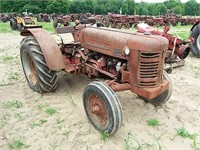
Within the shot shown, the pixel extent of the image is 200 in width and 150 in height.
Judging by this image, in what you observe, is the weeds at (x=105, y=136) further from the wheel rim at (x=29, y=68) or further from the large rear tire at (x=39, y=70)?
the wheel rim at (x=29, y=68)

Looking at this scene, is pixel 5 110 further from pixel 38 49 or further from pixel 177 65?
pixel 177 65

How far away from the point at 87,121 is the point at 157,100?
1.27m

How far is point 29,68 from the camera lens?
5996 mm

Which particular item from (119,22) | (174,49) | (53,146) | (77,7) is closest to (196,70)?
(174,49)

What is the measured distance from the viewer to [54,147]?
148 inches

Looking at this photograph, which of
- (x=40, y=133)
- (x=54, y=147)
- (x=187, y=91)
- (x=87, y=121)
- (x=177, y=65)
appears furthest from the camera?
(x=177, y=65)

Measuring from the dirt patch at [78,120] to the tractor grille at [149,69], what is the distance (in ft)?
2.47

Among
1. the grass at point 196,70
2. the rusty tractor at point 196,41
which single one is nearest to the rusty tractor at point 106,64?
the grass at point 196,70

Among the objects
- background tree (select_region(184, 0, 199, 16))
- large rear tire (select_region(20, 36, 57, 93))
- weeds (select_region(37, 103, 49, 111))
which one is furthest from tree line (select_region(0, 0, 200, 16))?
weeds (select_region(37, 103, 49, 111))

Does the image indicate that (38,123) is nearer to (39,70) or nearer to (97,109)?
(97,109)

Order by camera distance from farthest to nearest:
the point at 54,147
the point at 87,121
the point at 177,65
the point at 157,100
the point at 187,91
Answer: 1. the point at 177,65
2. the point at 187,91
3. the point at 157,100
4. the point at 87,121
5. the point at 54,147

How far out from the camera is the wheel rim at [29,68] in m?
5.87

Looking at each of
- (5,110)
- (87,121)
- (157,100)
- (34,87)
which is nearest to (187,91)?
(157,100)

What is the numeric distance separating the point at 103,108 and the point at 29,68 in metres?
2.60
